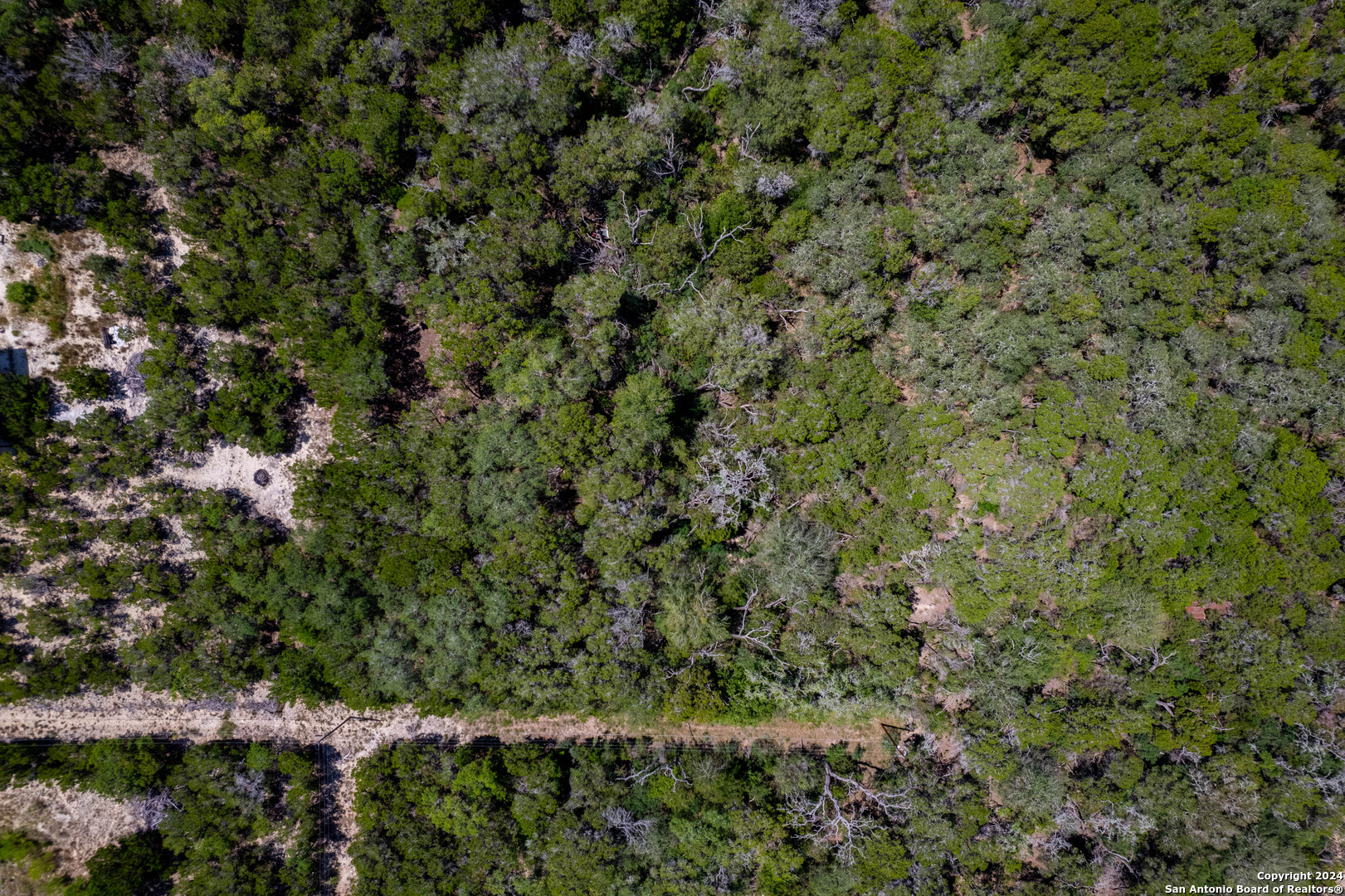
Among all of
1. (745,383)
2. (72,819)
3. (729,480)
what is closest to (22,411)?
(72,819)

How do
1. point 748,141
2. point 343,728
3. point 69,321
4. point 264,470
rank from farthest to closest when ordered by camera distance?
point 343,728 < point 264,470 < point 69,321 < point 748,141

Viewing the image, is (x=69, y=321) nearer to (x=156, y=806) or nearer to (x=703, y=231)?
(x=156, y=806)

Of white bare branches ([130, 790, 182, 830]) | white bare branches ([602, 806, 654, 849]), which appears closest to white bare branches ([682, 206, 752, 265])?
white bare branches ([602, 806, 654, 849])

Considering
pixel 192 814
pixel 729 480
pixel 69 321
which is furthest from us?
pixel 69 321

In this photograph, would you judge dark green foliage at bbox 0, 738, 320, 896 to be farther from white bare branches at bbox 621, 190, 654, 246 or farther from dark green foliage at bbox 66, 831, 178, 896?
white bare branches at bbox 621, 190, 654, 246

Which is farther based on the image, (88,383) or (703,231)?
(703,231)

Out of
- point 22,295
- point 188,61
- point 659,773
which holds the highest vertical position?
point 188,61
